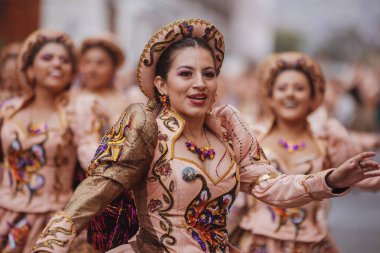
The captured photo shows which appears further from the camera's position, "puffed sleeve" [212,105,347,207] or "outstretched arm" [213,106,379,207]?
"puffed sleeve" [212,105,347,207]

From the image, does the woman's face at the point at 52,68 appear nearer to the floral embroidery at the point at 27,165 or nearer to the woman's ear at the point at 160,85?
the floral embroidery at the point at 27,165

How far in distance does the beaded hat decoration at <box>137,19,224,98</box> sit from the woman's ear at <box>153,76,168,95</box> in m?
0.03

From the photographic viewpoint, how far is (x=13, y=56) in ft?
29.5

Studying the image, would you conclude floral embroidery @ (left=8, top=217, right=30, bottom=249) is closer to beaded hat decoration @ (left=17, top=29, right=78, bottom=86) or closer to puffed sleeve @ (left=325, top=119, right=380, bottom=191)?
beaded hat decoration @ (left=17, top=29, right=78, bottom=86)

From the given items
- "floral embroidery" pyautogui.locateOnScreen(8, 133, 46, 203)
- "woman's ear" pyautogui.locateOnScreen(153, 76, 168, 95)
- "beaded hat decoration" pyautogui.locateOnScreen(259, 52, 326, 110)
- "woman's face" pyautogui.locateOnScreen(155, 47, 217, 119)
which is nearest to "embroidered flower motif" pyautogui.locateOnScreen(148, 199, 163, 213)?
"woman's face" pyautogui.locateOnScreen(155, 47, 217, 119)

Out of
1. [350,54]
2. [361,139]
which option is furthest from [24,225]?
[350,54]

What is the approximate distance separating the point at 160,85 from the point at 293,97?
2.49m

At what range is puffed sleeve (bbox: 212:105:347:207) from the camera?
4.21m

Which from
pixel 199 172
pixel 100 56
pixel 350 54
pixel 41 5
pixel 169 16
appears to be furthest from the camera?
pixel 350 54

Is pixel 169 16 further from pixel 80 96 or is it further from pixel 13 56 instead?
pixel 80 96

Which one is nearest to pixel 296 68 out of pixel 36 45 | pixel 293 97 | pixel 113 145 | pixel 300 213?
pixel 293 97

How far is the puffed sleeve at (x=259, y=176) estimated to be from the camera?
421cm

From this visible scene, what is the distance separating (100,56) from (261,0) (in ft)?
206

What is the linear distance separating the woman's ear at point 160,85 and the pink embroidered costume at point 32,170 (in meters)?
1.87
